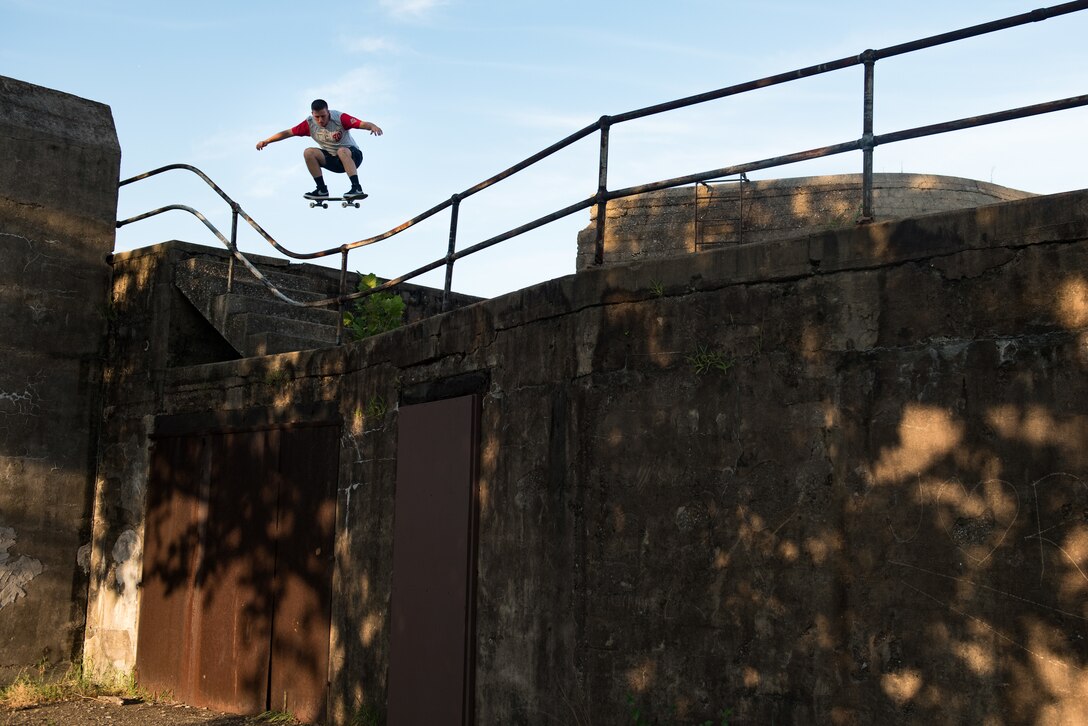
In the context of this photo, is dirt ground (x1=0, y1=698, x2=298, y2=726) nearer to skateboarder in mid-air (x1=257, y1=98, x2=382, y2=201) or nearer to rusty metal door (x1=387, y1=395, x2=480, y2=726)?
rusty metal door (x1=387, y1=395, x2=480, y2=726)

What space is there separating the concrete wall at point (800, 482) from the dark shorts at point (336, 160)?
3827mm

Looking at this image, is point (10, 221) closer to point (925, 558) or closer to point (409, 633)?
point (409, 633)

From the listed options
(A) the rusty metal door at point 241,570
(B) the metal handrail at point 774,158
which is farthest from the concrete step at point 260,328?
(B) the metal handrail at point 774,158

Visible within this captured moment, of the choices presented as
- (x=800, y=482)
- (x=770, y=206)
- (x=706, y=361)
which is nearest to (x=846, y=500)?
(x=800, y=482)

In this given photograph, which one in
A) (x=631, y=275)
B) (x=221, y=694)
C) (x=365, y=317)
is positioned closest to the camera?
(x=631, y=275)

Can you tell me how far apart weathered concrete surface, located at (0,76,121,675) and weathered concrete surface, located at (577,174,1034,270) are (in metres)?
→ 5.15

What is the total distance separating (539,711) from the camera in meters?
6.61

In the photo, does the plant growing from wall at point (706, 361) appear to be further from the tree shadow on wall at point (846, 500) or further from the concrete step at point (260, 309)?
the concrete step at point (260, 309)

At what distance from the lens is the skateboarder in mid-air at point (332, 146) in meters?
10.6

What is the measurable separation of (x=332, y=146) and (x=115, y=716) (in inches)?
208

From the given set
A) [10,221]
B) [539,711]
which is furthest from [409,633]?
[10,221]

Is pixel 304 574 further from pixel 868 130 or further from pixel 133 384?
pixel 868 130

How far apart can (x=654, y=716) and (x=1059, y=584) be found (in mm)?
2153

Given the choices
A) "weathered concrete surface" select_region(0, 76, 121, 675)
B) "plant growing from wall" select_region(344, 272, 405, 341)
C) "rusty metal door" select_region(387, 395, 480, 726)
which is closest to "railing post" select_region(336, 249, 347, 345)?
"plant growing from wall" select_region(344, 272, 405, 341)
